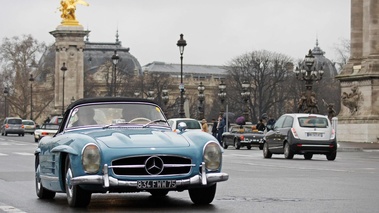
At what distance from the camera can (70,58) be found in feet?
429

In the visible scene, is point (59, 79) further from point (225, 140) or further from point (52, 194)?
point (52, 194)

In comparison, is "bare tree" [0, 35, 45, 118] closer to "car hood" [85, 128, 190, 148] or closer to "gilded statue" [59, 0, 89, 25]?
"gilded statue" [59, 0, 89, 25]

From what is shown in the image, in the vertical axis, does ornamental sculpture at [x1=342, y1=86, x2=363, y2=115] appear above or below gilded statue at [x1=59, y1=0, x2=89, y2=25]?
below

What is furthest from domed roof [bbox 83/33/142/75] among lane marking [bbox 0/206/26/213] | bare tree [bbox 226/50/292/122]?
lane marking [bbox 0/206/26/213]

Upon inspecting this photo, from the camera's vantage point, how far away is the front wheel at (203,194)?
47.4 feet

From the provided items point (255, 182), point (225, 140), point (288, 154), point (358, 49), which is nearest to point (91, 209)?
point (255, 182)

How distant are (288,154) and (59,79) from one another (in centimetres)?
9723

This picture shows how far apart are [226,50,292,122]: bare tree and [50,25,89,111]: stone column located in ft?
58.5

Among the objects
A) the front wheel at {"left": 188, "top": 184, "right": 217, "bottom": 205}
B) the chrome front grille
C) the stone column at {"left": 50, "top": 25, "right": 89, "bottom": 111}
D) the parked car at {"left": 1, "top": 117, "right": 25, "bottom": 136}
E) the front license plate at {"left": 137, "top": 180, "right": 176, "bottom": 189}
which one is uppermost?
the stone column at {"left": 50, "top": 25, "right": 89, "bottom": 111}

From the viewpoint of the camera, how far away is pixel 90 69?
18425cm

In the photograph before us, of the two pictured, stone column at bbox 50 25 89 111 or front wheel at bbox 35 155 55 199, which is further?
stone column at bbox 50 25 89 111

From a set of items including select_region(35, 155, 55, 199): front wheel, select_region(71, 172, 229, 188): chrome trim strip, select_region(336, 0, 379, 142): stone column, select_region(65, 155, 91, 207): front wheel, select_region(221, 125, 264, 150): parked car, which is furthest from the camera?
select_region(336, 0, 379, 142): stone column

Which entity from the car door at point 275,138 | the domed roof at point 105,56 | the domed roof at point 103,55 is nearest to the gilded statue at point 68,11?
the domed roof at point 105,56

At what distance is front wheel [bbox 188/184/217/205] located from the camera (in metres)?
14.4
